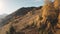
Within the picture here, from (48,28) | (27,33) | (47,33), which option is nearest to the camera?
(47,33)

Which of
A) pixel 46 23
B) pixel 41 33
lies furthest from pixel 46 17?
pixel 41 33

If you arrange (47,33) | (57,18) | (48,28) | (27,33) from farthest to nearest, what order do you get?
(27,33), (57,18), (48,28), (47,33)

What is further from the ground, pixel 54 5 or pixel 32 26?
pixel 54 5

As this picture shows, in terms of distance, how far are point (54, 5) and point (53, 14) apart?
17.7 ft

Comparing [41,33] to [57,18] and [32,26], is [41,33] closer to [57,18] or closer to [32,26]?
[57,18]

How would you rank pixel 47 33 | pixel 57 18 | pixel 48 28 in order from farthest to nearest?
pixel 57 18 → pixel 48 28 → pixel 47 33

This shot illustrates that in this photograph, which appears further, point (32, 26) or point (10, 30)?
point (32, 26)

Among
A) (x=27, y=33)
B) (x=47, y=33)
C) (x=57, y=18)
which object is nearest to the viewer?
(x=47, y=33)

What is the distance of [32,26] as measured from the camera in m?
95.4

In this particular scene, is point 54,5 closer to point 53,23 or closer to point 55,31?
point 53,23

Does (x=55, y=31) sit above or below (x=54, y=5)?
below

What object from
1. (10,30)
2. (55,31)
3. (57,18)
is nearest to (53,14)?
(57,18)

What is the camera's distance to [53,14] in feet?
274

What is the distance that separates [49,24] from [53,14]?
4.74 meters
